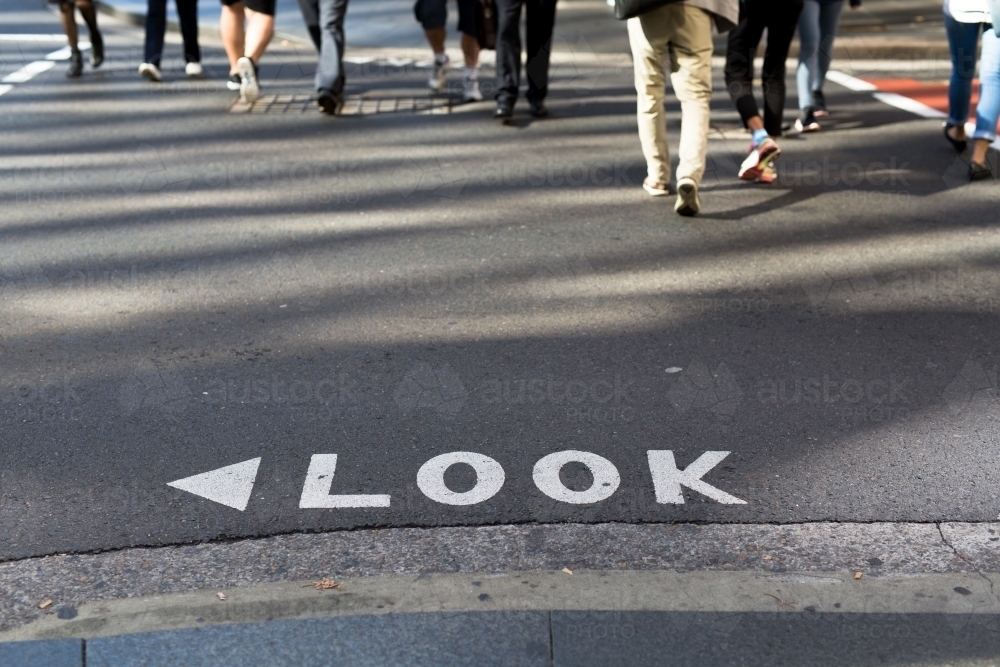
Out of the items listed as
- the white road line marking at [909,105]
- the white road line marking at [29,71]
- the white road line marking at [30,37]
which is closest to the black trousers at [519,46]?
the white road line marking at [909,105]

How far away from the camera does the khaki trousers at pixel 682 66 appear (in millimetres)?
7219

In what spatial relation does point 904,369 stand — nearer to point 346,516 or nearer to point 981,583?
point 981,583

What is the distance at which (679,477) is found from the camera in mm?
4316

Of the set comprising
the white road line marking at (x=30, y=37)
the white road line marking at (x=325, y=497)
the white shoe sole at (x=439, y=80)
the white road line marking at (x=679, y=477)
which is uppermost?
the white road line marking at (x=325, y=497)

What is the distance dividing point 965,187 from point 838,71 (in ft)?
15.8

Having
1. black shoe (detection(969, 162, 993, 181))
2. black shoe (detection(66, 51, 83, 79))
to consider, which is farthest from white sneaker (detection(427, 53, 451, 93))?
black shoe (detection(969, 162, 993, 181))

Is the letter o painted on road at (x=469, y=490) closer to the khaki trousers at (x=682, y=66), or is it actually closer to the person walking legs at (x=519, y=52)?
the khaki trousers at (x=682, y=66)

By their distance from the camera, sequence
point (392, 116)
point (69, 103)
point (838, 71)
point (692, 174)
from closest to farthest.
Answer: point (692, 174), point (392, 116), point (69, 103), point (838, 71)

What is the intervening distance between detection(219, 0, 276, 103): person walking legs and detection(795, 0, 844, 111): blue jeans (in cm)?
448

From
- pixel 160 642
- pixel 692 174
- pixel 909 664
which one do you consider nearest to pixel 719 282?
pixel 692 174

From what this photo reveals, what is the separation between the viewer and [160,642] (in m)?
3.33

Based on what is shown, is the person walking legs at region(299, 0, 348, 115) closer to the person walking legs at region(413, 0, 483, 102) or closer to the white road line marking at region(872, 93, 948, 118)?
the person walking legs at region(413, 0, 483, 102)

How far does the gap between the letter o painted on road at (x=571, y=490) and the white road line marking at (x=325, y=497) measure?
0.57m

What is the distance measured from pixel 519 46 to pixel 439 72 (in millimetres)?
1474
